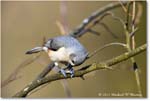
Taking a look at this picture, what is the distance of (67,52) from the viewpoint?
1174 mm

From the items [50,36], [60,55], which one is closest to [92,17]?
[50,36]

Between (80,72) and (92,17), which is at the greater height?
(92,17)

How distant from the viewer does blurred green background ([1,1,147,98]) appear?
4.40ft

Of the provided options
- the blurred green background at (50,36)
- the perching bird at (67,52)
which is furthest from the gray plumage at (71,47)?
the blurred green background at (50,36)

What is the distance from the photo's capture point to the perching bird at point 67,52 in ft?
3.82

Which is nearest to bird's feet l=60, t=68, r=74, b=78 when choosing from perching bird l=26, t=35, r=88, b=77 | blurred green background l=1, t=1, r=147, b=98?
perching bird l=26, t=35, r=88, b=77

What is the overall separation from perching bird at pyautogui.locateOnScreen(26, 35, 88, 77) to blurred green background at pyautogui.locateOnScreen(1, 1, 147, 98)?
0.11 metres

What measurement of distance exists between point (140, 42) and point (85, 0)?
0.27 metres

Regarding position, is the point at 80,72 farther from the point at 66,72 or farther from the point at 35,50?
the point at 35,50

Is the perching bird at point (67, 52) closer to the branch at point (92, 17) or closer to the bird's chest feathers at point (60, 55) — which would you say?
the bird's chest feathers at point (60, 55)

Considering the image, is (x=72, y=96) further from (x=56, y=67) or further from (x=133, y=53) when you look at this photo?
(x=133, y=53)

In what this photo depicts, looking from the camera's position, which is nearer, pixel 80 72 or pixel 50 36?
pixel 80 72

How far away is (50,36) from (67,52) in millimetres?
201

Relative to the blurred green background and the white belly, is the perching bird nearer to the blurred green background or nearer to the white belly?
the white belly
